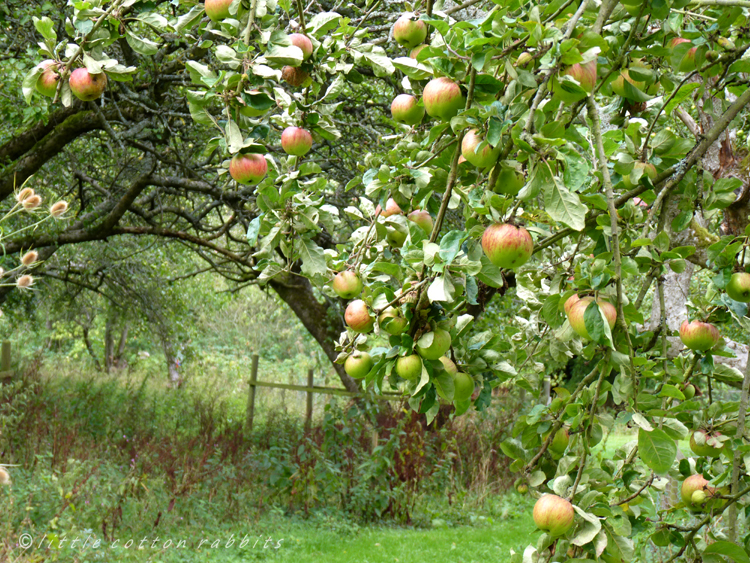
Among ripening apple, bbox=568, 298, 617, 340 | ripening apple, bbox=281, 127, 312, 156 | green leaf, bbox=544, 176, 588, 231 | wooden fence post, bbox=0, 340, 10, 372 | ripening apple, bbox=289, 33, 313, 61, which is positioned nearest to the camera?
green leaf, bbox=544, 176, 588, 231

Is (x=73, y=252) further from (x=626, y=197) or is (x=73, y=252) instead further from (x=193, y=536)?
(x=626, y=197)

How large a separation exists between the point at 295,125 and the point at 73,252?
23.5 ft

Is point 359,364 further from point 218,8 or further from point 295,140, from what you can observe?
point 218,8

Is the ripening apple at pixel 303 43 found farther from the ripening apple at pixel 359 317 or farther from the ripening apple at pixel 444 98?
the ripening apple at pixel 359 317

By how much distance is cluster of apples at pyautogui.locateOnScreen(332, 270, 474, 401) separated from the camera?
1.02 meters

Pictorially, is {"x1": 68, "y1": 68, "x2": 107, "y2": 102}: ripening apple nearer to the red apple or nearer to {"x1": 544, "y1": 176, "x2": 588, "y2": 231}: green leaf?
the red apple

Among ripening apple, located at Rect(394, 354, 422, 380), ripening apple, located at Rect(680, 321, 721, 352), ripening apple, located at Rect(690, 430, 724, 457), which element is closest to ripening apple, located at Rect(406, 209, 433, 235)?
ripening apple, located at Rect(394, 354, 422, 380)

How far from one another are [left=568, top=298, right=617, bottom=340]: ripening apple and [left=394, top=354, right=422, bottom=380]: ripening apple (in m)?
0.26

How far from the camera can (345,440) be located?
253 inches

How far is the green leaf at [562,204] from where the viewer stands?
892 mm

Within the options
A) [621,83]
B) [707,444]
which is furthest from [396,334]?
[707,444]

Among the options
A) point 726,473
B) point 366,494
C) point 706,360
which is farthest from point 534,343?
point 366,494

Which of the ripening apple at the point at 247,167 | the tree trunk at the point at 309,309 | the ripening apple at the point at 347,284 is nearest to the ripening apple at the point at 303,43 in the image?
the ripening apple at the point at 247,167

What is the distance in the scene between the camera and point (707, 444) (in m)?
1.58
